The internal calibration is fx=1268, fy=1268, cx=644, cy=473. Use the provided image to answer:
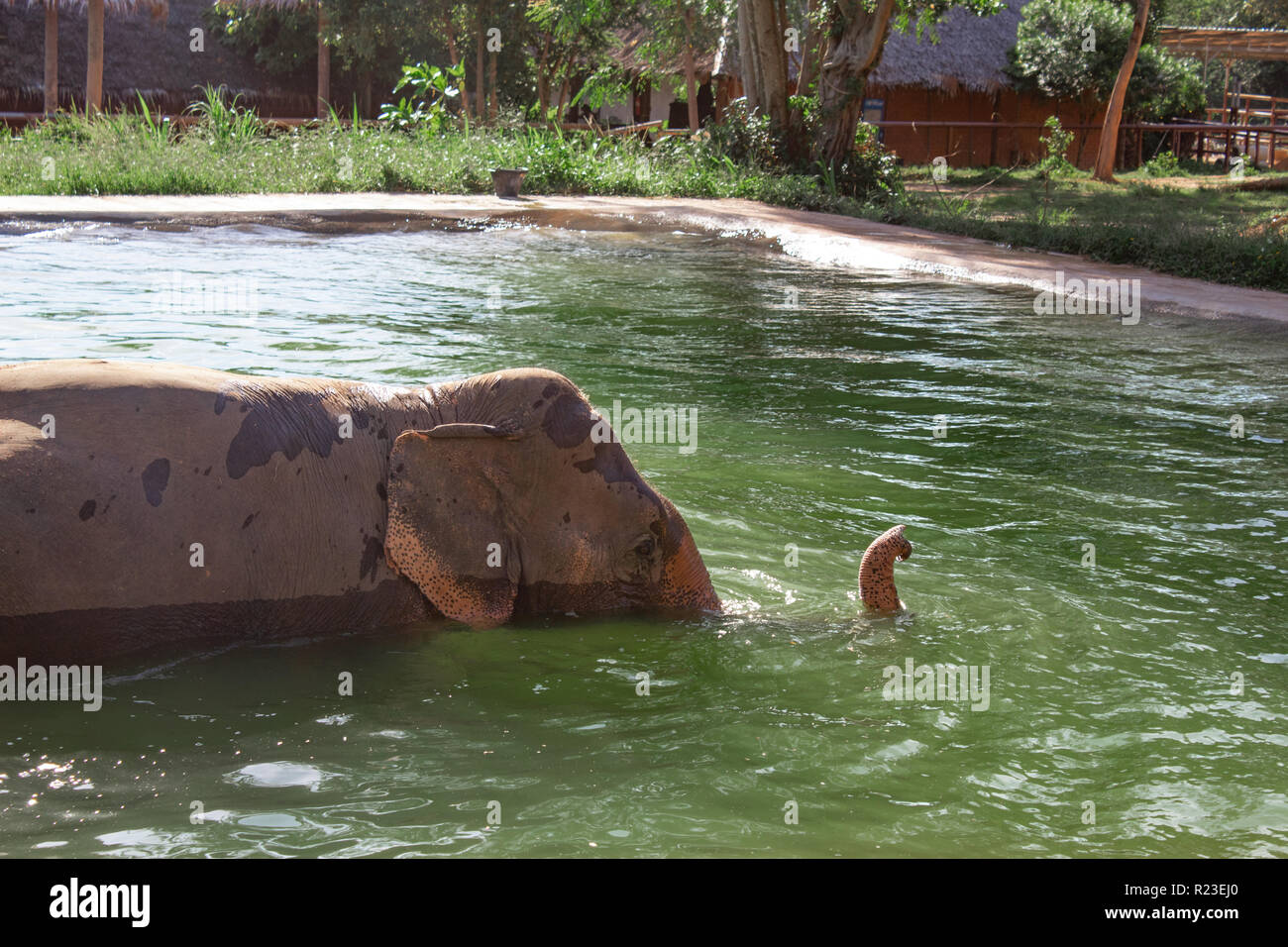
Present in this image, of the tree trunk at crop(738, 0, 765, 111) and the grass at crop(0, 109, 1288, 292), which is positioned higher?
the tree trunk at crop(738, 0, 765, 111)

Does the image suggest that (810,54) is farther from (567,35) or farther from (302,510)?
(302,510)

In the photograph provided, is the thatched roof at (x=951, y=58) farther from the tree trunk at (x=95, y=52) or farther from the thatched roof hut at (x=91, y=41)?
the tree trunk at (x=95, y=52)

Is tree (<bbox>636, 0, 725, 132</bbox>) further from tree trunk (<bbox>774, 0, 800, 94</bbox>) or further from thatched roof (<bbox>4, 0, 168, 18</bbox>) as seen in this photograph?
thatched roof (<bbox>4, 0, 168, 18</bbox>)

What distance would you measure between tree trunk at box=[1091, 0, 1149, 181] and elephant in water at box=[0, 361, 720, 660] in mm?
23281

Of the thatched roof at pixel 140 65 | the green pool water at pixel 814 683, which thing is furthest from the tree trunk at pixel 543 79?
the green pool water at pixel 814 683

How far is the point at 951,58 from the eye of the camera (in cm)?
3409

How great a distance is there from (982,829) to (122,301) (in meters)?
9.46

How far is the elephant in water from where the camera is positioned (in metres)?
3.58

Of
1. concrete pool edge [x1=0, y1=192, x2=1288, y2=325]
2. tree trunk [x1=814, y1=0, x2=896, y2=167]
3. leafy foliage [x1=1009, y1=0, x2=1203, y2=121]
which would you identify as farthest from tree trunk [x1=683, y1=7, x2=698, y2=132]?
concrete pool edge [x1=0, y1=192, x2=1288, y2=325]

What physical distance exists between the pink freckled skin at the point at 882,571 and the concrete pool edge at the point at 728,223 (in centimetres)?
794

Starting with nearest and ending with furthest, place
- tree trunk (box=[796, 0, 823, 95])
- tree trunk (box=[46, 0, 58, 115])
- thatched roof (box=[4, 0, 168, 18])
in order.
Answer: tree trunk (box=[796, 0, 823, 95]) < tree trunk (box=[46, 0, 58, 115]) < thatched roof (box=[4, 0, 168, 18])

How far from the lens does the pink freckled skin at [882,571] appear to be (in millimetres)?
4219

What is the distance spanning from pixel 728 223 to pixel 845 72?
6966 mm
